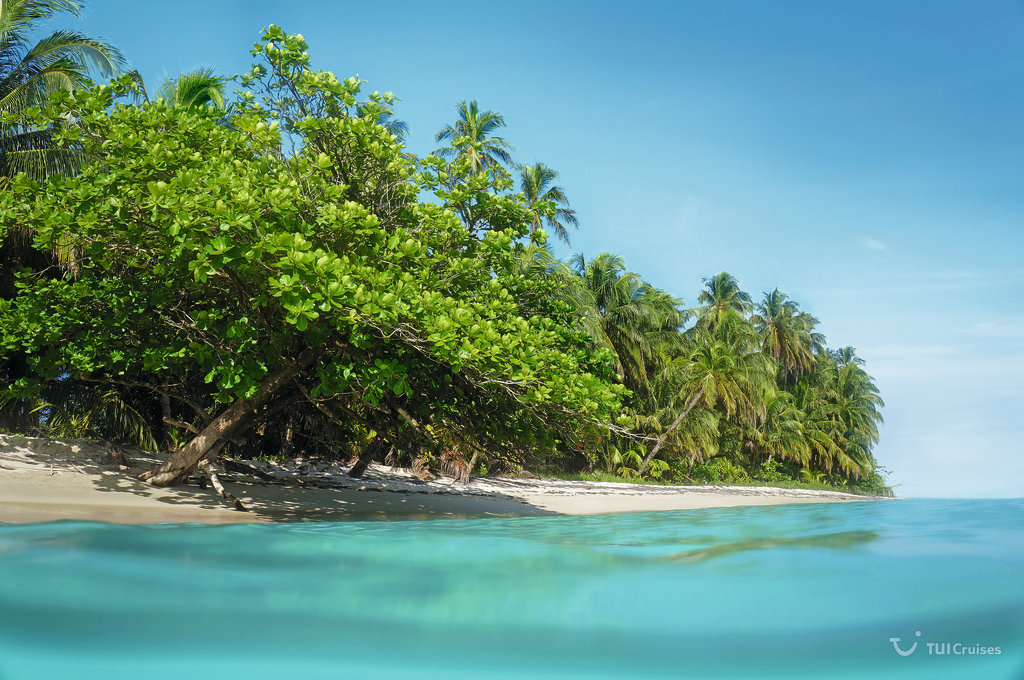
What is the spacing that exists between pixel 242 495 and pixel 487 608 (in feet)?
24.8

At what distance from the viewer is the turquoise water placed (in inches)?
112

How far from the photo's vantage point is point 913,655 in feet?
9.94

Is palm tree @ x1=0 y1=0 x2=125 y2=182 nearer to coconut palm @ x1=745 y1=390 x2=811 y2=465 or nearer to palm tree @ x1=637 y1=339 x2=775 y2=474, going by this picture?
palm tree @ x1=637 y1=339 x2=775 y2=474

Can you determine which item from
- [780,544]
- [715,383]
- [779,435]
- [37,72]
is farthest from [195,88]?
[779,435]

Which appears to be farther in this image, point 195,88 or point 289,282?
point 195,88

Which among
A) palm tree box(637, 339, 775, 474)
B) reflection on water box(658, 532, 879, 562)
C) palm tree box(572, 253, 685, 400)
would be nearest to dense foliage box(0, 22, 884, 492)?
reflection on water box(658, 532, 879, 562)

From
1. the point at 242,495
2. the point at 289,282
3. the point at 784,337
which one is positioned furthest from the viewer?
the point at 784,337

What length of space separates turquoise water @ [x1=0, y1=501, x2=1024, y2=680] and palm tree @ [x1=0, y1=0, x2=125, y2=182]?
1101cm

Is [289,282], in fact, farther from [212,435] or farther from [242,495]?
[242,495]

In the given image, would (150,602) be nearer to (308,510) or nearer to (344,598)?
(344,598)

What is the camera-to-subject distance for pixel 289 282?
6176 mm

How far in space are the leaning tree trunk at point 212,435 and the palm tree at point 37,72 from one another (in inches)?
328

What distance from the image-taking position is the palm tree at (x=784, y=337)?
43.4 metres

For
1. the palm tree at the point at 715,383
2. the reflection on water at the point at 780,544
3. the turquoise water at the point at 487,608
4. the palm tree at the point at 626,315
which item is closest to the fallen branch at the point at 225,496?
the turquoise water at the point at 487,608
